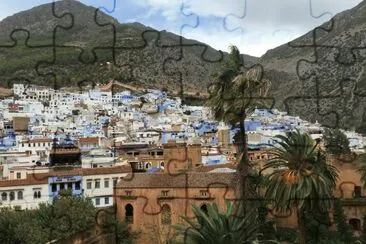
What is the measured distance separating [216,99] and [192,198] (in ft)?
22.9

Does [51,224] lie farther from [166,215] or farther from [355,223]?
[355,223]

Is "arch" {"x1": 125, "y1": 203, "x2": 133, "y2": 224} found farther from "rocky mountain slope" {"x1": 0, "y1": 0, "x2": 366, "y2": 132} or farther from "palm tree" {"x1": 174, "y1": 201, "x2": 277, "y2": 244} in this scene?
"palm tree" {"x1": 174, "y1": 201, "x2": 277, "y2": 244}

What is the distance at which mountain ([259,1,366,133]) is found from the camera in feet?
27.7

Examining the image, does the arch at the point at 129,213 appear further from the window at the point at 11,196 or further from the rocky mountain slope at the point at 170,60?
the window at the point at 11,196

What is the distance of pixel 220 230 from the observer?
8.66m

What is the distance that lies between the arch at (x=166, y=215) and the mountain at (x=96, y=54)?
389 cm

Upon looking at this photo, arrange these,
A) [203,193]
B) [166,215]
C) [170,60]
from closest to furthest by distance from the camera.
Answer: [170,60] → [203,193] → [166,215]

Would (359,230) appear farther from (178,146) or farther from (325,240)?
(178,146)

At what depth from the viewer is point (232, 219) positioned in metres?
8.84

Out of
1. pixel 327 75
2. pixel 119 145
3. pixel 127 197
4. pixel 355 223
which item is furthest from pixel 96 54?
pixel 119 145

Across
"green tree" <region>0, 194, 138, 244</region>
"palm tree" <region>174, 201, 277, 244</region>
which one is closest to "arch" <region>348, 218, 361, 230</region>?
"green tree" <region>0, 194, 138, 244</region>

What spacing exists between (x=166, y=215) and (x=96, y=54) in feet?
29.2

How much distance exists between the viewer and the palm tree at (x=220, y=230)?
862cm

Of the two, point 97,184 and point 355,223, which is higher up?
point 97,184
